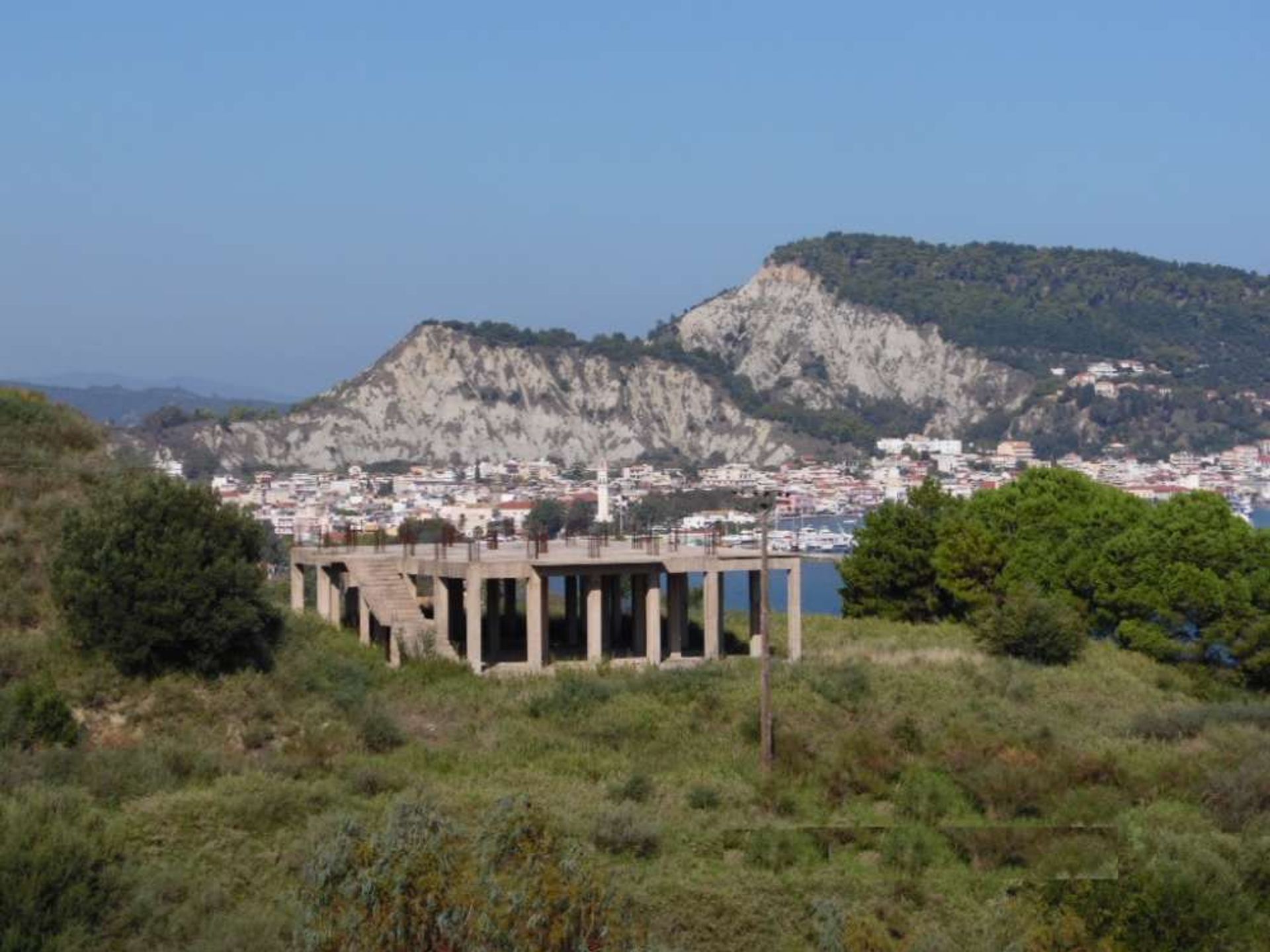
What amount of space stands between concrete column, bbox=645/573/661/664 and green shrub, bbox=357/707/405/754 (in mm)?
5746

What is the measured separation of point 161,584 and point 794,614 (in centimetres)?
966

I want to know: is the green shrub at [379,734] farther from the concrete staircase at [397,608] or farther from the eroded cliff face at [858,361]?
the eroded cliff face at [858,361]

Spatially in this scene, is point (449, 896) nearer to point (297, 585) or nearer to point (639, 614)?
point (639, 614)

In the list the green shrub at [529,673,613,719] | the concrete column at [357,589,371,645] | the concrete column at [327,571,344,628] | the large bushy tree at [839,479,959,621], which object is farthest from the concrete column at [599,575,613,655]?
the large bushy tree at [839,479,959,621]

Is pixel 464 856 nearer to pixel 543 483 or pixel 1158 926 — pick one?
pixel 1158 926

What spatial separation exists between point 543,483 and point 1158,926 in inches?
3985

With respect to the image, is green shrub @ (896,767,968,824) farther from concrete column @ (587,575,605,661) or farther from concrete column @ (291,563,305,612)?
concrete column @ (291,563,305,612)

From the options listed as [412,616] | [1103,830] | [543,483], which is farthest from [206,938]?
[543,483]

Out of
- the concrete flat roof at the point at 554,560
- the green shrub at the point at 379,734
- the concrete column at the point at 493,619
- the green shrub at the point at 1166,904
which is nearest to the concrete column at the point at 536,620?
the concrete flat roof at the point at 554,560

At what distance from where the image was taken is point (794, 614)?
2645 centimetres

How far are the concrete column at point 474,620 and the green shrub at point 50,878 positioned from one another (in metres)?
9.89

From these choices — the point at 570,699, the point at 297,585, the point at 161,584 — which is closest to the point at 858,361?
the point at 297,585

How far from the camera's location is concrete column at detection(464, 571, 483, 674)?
24250 millimetres

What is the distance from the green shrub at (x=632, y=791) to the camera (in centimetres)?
1775
